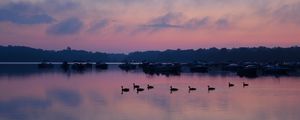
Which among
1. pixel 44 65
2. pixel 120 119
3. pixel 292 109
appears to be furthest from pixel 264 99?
pixel 44 65

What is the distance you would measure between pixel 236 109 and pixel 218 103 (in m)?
3.92

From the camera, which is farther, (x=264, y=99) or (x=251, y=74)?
(x=251, y=74)

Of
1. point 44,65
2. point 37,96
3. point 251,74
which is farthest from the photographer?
point 44,65

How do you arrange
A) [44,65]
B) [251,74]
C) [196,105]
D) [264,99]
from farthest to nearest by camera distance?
[44,65], [251,74], [264,99], [196,105]

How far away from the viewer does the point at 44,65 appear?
446 ft

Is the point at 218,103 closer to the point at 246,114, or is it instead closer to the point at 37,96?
the point at 246,114

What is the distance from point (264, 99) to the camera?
39156mm

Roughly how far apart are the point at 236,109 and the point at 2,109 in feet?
50.2

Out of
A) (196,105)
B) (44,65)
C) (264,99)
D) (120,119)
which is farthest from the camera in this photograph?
(44,65)

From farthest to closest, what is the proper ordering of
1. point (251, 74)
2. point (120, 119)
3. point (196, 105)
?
point (251, 74), point (196, 105), point (120, 119)

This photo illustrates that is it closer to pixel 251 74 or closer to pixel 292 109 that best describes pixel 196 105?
pixel 292 109

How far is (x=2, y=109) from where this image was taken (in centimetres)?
3262

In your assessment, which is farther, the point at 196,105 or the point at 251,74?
the point at 251,74

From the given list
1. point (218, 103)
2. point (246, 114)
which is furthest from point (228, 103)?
point (246, 114)
